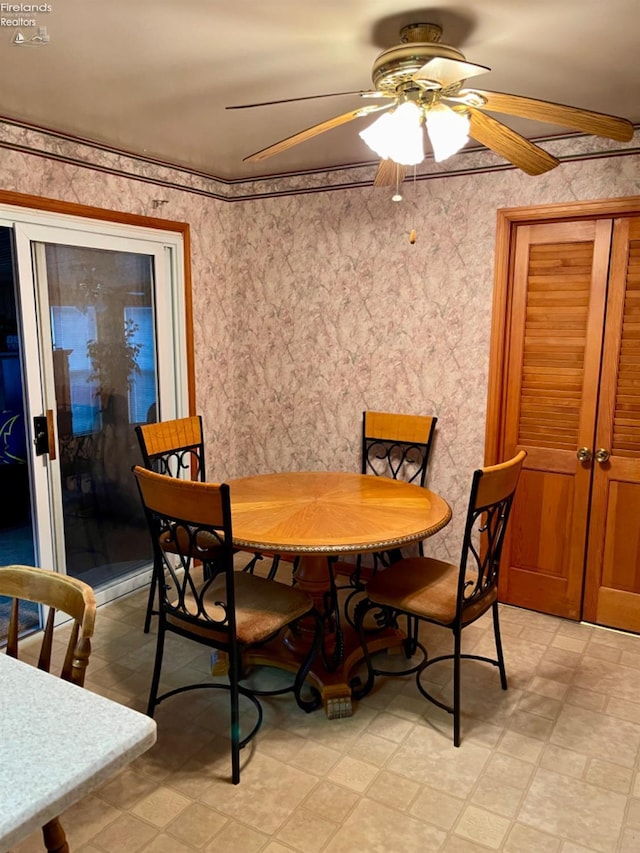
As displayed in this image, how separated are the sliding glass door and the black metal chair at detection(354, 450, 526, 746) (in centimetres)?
168

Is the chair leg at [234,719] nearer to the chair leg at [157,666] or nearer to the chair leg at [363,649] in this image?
the chair leg at [157,666]

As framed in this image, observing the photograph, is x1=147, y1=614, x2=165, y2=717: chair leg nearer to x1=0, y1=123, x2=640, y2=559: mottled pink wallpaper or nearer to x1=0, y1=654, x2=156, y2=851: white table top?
x1=0, y1=654, x2=156, y2=851: white table top

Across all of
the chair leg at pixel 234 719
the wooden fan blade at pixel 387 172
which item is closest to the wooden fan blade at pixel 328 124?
the wooden fan blade at pixel 387 172

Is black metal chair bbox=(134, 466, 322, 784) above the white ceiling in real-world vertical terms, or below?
below

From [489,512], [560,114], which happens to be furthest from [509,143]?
[489,512]

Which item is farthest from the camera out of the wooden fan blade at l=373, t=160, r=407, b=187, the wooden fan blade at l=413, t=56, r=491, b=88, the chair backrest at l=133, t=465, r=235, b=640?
the wooden fan blade at l=373, t=160, r=407, b=187

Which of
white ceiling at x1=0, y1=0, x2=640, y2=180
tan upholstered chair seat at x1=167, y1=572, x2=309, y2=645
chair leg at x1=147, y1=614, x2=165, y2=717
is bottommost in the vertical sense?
chair leg at x1=147, y1=614, x2=165, y2=717

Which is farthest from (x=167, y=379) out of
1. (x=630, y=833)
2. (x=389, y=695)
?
(x=630, y=833)

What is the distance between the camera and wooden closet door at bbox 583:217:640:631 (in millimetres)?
2877

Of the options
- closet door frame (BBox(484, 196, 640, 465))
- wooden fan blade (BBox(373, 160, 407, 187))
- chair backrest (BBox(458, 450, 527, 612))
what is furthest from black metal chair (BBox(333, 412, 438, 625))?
wooden fan blade (BBox(373, 160, 407, 187))

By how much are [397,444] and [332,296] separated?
3.21 feet

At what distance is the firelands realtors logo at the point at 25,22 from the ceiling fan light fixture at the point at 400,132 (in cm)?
98

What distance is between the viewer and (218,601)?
2301 mm

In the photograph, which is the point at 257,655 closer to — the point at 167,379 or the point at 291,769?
the point at 291,769
